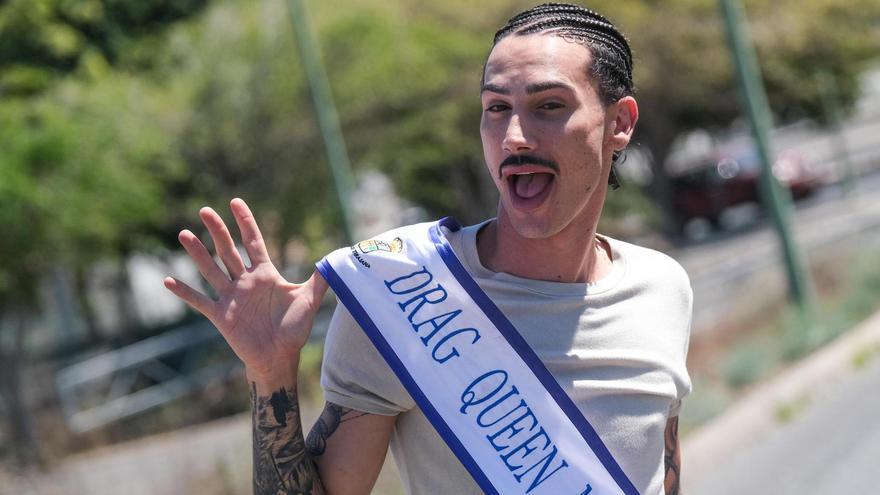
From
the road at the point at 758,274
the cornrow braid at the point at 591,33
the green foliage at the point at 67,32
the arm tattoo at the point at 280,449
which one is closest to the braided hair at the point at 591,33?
the cornrow braid at the point at 591,33

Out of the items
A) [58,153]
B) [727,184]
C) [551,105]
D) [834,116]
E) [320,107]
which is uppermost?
[551,105]

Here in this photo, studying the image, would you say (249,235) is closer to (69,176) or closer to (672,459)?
(672,459)

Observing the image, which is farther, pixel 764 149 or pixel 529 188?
pixel 764 149

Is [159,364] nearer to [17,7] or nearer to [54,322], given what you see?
[17,7]

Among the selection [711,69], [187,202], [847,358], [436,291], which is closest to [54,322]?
[187,202]

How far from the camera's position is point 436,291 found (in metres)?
2.38

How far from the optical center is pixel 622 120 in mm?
2436

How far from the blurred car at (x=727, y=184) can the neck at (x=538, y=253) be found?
27407 millimetres

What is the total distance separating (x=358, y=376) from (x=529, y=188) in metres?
0.42

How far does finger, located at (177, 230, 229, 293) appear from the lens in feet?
7.18

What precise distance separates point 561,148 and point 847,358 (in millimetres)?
9055

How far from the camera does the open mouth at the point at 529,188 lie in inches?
87.8

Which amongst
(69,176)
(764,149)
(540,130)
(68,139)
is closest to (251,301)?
(540,130)

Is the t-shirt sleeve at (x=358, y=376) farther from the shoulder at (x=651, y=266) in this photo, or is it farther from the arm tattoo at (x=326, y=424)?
the shoulder at (x=651, y=266)
